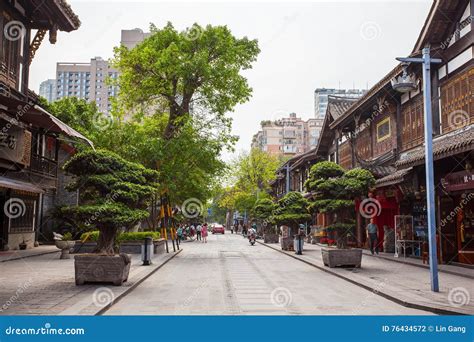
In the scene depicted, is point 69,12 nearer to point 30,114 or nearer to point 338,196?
point 30,114

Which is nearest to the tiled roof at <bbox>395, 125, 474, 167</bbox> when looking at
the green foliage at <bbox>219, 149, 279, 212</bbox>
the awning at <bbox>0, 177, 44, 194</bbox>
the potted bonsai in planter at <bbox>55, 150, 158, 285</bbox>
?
the potted bonsai in planter at <bbox>55, 150, 158, 285</bbox>

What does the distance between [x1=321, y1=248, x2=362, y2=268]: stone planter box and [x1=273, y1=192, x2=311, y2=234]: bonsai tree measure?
9.49m

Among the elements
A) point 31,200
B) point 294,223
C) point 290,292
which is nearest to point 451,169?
point 290,292

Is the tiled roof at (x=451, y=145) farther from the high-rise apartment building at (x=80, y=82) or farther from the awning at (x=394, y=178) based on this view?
the high-rise apartment building at (x=80, y=82)

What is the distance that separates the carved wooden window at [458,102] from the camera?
611 inches

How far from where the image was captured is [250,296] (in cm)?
1046

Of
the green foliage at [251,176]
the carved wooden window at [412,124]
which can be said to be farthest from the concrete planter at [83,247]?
the green foliage at [251,176]

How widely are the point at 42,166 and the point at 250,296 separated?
18064 mm

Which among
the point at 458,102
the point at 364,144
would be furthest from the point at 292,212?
the point at 458,102

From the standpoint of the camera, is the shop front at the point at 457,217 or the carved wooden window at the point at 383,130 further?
the carved wooden window at the point at 383,130

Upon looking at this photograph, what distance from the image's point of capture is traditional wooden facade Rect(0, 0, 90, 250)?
12578 mm

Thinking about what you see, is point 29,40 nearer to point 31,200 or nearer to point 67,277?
point 31,200

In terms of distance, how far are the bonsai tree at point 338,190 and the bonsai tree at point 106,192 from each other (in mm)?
7040

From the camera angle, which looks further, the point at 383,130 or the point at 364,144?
the point at 364,144
